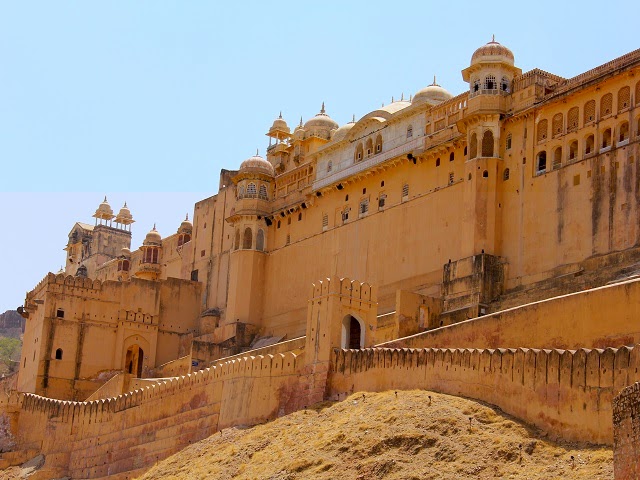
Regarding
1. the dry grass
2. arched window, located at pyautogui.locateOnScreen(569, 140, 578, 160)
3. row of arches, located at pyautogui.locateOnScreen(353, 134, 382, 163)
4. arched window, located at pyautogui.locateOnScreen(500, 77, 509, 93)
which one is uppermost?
arched window, located at pyautogui.locateOnScreen(500, 77, 509, 93)

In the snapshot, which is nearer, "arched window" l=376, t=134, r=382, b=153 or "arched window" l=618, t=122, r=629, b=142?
"arched window" l=618, t=122, r=629, b=142

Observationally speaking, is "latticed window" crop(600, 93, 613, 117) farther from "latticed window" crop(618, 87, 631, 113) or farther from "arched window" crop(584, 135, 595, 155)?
"arched window" crop(584, 135, 595, 155)

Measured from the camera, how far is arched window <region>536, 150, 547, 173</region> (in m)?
34.9

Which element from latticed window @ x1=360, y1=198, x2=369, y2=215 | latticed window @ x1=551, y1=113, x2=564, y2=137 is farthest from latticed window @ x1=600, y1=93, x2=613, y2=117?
latticed window @ x1=360, y1=198, x2=369, y2=215

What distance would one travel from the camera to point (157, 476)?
31.0m

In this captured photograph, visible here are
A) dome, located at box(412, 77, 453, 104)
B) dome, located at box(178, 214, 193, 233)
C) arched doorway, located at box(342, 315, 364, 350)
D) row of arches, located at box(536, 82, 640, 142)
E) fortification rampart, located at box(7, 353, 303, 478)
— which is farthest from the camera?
dome, located at box(178, 214, 193, 233)

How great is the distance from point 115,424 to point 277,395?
7.62 metres

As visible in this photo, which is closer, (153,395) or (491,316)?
(491,316)

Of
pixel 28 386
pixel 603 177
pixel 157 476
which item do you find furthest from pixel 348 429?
pixel 28 386

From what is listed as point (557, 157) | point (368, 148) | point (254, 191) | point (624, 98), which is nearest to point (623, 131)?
point (624, 98)

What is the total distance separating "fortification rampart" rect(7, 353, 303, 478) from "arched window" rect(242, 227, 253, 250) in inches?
368

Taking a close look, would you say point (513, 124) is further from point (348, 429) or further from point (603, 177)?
point (348, 429)

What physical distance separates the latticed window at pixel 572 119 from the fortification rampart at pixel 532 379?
9.43 metres

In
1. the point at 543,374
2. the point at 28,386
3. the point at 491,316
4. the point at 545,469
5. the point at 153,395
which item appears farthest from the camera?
the point at 28,386
